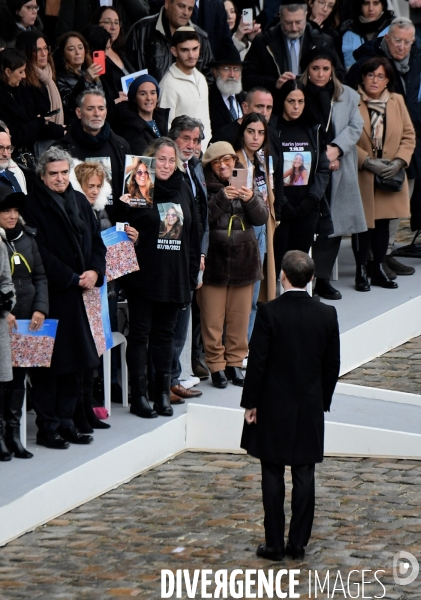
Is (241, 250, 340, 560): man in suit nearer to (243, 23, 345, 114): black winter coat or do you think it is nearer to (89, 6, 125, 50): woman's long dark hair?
(89, 6, 125, 50): woman's long dark hair

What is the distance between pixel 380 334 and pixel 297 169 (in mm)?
1741

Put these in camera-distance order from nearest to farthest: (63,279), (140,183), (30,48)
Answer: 1. (63,279)
2. (140,183)
3. (30,48)

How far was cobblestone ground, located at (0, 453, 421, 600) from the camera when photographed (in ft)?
23.3

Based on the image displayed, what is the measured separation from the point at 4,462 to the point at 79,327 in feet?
3.20

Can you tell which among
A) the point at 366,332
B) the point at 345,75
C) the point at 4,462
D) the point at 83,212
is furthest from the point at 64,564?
the point at 345,75

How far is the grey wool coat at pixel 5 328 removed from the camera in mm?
7957

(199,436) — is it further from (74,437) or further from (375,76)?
(375,76)

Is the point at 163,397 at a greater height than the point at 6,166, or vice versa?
the point at 6,166

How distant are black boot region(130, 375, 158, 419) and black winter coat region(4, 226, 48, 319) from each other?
116cm

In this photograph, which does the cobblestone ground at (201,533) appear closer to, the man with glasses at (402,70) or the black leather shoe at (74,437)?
the black leather shoe at (74,437)

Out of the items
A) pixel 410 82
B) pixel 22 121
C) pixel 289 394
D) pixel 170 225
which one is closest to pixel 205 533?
pixel 289 394

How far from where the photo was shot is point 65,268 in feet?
27.7

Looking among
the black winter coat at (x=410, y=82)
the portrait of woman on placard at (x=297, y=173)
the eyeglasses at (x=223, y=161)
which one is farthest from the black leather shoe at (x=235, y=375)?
the black winter coat at (x=410, y=82)

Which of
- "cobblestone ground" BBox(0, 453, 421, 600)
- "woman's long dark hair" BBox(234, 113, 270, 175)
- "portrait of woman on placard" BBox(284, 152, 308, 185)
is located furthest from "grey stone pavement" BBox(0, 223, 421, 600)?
"portrait of woman on placard" BBox(284, 152, 308, 185)
